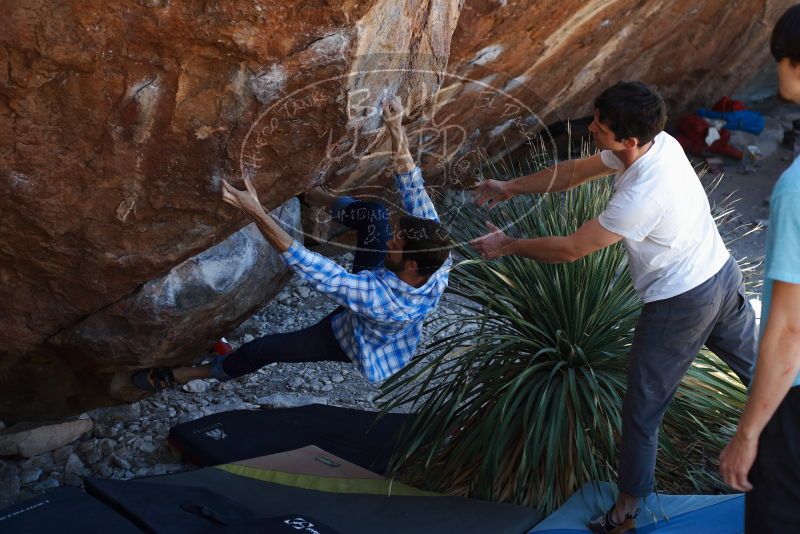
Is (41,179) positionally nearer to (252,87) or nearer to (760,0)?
(252,87)

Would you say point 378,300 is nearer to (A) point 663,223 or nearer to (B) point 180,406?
(A) point 663,223

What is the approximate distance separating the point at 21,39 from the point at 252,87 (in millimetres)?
708

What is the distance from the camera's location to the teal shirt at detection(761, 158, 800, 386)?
1.94 m

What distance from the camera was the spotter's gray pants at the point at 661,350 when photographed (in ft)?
10.1

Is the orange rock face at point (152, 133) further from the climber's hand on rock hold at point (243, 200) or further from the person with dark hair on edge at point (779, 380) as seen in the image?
the person with dark hair on edge at point (779, 380)

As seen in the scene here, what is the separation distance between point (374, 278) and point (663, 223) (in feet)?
3.39

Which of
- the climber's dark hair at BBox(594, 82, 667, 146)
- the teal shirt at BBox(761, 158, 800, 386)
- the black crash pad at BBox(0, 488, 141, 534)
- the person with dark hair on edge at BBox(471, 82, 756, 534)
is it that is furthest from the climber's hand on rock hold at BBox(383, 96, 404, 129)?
the teal shirt at BBox(761, 158, 800, 386)

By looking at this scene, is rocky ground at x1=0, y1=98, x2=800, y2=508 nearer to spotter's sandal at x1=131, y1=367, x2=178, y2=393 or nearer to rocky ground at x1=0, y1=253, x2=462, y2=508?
rocky ground at x1=0, y1=253, x2=462, y2=508

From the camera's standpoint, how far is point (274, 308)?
18.8 ft

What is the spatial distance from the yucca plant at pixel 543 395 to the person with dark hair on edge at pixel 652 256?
13.5 inches

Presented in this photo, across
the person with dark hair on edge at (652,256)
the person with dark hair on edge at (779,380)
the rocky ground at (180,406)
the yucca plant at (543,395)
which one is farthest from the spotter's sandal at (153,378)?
the person with dark hair on edge at (779,380)

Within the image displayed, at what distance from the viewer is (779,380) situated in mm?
2027

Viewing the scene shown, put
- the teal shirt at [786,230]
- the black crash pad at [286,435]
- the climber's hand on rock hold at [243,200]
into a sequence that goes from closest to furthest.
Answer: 1. the teal shirt at [786,230]
2. the climber's hand on rock hold at [243,200]
3. the black crash pad at [286,435]

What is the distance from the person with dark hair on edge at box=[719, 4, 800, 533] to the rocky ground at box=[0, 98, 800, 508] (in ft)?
8.31
